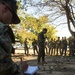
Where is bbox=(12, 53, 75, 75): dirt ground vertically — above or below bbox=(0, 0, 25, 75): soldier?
below

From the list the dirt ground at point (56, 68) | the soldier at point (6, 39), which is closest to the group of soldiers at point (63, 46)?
the dirt ground at point (56, 68)

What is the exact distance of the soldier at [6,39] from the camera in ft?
4.51

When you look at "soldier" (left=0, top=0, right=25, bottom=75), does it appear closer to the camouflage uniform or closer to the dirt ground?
the camouflage uniform

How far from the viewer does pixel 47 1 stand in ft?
91.1

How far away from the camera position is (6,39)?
1.40 m

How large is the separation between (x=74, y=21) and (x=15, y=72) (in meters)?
26.2

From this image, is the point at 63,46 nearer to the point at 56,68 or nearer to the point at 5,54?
the point at 56,68

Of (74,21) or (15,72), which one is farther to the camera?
(74,21)

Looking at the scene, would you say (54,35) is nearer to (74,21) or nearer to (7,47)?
(74,21)

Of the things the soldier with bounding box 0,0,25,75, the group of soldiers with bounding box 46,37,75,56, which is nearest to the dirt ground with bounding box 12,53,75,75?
the soldier with bounding box 0,0,25,75

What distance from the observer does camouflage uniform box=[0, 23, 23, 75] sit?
137 centimetres

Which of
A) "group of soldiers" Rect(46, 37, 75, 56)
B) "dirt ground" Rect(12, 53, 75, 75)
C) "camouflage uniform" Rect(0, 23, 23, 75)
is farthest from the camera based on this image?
"group of soldiers" Rect(46, 37, 75, 56)

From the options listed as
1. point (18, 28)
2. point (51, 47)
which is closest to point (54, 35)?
point (18, 28)

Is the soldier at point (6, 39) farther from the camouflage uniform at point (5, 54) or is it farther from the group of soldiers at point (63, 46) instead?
the group of soldiers at point (63, 46)
